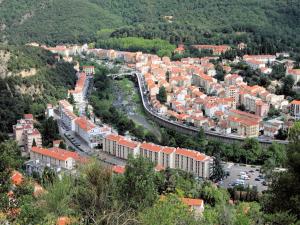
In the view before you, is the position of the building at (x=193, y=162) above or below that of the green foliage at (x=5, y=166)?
below

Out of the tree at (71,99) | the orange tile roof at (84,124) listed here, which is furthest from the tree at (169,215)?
the tree at (71,99)

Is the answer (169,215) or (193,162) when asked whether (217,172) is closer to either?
(193,162)

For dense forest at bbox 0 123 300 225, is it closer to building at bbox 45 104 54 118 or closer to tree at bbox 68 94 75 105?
building at bbox 45 104 54 118

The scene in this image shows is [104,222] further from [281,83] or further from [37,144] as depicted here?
[281,83]

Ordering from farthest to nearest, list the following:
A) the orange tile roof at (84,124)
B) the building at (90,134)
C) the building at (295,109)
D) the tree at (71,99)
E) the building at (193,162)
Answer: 1. the tree at (71,99)
2. the building at (295,109)
3. the orange tile roof at (84,124)
4. the building at (90,134)
5. the building at (193,162)

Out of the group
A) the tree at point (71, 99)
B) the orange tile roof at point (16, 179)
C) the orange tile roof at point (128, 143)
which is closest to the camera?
the orange tile roof at point (16, 179)

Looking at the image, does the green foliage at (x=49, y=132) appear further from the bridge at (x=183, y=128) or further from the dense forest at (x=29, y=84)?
the bridge at (x=183, y=128)

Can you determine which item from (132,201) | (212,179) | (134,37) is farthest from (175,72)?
(132,201)

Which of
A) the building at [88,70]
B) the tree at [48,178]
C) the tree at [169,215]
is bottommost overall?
the building at [88,70]
